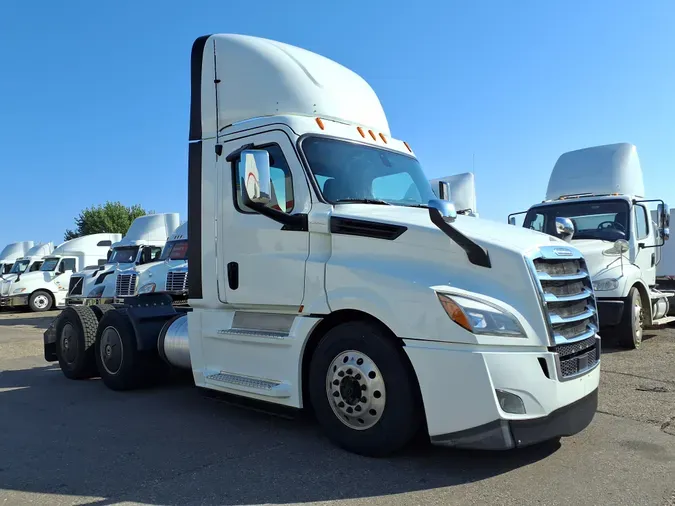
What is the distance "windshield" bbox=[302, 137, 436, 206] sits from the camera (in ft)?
15.5

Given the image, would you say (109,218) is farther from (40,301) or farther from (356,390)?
(356,390)

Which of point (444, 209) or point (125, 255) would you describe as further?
point (125, 255)

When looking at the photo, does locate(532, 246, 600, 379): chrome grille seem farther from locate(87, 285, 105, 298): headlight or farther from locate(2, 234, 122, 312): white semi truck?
locate(2, 234, 122, 312): white semi truck

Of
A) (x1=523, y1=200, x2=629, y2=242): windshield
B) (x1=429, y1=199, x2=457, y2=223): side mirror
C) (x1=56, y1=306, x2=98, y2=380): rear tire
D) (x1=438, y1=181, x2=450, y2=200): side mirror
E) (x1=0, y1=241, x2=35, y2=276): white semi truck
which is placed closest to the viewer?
(x1=429, y1=199, x2=457, y2=223): side mirror

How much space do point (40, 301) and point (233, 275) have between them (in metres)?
21.8

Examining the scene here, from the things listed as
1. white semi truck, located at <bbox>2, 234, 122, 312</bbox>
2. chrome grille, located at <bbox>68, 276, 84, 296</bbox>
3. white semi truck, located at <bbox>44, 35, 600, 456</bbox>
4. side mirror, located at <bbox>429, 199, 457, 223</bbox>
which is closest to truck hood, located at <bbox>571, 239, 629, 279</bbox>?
white semi truck, located at <bbox>44, 35, 600, 456</bbox>

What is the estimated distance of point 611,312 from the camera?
8.41 meters

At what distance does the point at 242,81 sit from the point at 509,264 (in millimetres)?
3059

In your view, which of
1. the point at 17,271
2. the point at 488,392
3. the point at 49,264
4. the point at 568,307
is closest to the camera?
the point at 488,392

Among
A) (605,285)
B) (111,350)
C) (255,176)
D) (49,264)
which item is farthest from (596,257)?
(49,264)

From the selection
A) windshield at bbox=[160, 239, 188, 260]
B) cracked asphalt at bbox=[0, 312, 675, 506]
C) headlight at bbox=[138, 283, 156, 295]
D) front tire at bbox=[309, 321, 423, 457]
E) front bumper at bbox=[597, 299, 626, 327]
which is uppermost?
windshield at bbox=[160, 239, 188, 260]

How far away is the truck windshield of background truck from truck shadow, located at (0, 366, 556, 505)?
21.4 feet

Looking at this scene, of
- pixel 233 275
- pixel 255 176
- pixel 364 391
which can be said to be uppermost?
pixel 255 176

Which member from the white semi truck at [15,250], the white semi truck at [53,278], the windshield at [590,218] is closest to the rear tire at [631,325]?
the windshield at [590,218]
